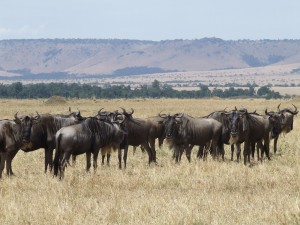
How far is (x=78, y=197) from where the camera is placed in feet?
37.5

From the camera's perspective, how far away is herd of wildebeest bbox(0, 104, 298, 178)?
45.7ft

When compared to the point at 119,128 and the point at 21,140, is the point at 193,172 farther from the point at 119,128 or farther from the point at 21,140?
the point at 21,140

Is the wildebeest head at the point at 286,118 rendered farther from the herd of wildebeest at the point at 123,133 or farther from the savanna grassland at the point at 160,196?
the savanna grassland at the point at 160,196

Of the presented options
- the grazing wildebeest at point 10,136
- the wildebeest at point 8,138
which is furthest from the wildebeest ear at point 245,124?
the wildebeest at point 8,138

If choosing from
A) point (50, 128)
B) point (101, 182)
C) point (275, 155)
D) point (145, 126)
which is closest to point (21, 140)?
point (50, 128)

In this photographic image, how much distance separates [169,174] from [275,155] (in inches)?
263

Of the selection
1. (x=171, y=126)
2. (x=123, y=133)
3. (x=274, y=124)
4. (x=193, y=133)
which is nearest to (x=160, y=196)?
A: (x=123, y=133)

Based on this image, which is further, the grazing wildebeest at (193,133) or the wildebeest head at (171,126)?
the grazing wildebeest at (193,133)

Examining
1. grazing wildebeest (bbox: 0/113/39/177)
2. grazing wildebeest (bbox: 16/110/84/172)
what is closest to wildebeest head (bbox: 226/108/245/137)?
grazing wildebeest (bbox: 16/110/84/172)

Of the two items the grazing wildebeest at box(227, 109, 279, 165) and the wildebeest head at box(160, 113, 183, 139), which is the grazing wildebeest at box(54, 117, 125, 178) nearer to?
the wildebeest head at box(160, 113, 183, 139)

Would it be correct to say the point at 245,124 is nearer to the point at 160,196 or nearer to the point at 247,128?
the point at 247,128

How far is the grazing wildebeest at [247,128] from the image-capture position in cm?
1703

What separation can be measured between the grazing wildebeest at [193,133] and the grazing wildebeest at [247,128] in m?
0.69

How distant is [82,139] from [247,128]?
565cm
